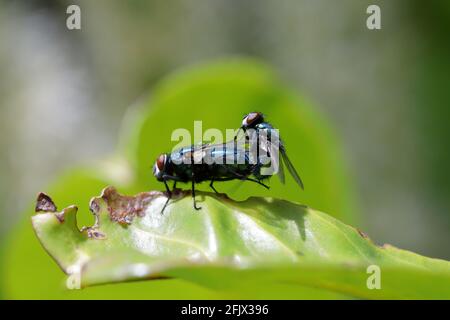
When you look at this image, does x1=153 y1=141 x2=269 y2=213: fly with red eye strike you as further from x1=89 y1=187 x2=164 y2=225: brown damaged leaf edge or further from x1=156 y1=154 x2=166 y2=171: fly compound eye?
x1=89 y1=187 x2=164 y2=225: brown damaged leaf edge

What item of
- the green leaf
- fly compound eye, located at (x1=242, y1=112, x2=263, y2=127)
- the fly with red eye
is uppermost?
fly compound eye, located at (x1=242, y1=112, x2=263, y2=127)

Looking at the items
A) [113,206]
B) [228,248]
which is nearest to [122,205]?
[113,206]

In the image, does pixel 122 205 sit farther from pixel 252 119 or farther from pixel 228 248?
pixel 252 119

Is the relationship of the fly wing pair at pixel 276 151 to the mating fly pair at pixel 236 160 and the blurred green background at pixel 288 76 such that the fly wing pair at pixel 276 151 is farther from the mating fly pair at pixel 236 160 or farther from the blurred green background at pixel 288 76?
the blurred green background at pixel 288 76

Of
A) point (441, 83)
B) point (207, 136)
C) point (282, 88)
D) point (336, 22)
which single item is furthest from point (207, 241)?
point (441, 83)

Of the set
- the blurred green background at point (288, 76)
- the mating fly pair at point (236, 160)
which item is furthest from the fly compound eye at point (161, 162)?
the blurred green background at point (288, 76)

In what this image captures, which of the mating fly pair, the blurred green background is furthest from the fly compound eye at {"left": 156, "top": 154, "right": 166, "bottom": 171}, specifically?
the blurred green background

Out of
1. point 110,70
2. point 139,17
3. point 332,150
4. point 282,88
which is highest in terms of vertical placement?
point 139,17
